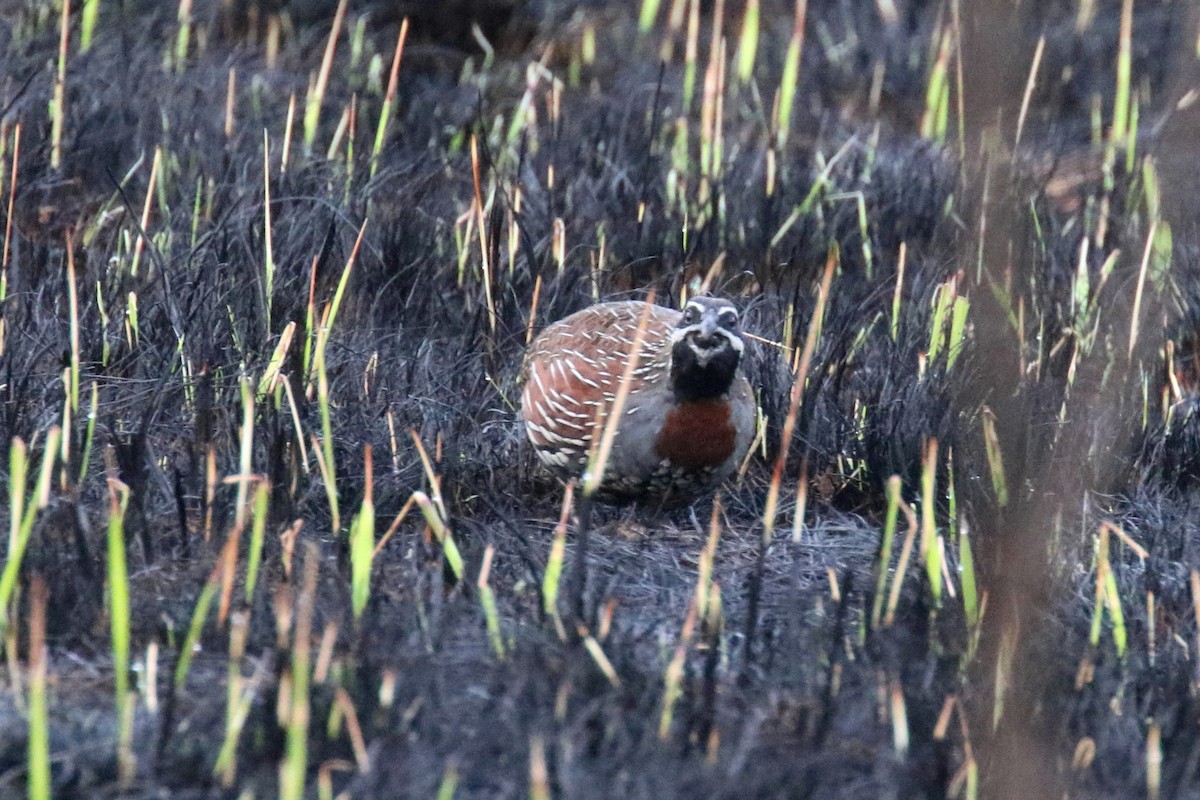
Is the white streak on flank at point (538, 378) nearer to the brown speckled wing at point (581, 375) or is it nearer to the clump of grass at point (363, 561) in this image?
the brown speckled wing at point (581, 375)

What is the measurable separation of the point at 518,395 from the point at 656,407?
87cm

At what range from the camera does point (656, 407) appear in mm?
4625

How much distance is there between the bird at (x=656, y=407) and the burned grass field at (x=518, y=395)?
0.53 feet

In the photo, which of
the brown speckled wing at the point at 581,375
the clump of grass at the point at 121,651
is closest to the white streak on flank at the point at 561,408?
the brown speckled wing at the point at 581,375

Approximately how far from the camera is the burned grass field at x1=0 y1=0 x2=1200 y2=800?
294 cm

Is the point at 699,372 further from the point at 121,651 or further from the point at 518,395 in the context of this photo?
the point at 121,651

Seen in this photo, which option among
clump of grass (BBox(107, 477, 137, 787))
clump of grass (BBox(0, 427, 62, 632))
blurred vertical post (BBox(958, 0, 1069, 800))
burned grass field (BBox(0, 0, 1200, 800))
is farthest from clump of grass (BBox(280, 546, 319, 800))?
blurred vertical post (BBox(958, 0, 1069, 800))

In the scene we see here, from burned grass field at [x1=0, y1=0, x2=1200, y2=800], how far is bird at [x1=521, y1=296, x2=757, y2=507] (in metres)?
0.16

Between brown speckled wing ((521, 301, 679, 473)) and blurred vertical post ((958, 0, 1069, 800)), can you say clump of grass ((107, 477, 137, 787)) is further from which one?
brown speckled wing ((521, 301, 679, 473))

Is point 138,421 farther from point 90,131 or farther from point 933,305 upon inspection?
point 933,305

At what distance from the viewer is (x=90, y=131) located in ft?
21.0

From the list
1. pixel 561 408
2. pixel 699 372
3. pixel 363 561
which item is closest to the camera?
pixel 363 561

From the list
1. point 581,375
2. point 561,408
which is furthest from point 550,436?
point 581,375

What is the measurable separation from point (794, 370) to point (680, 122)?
1740 millimetres
